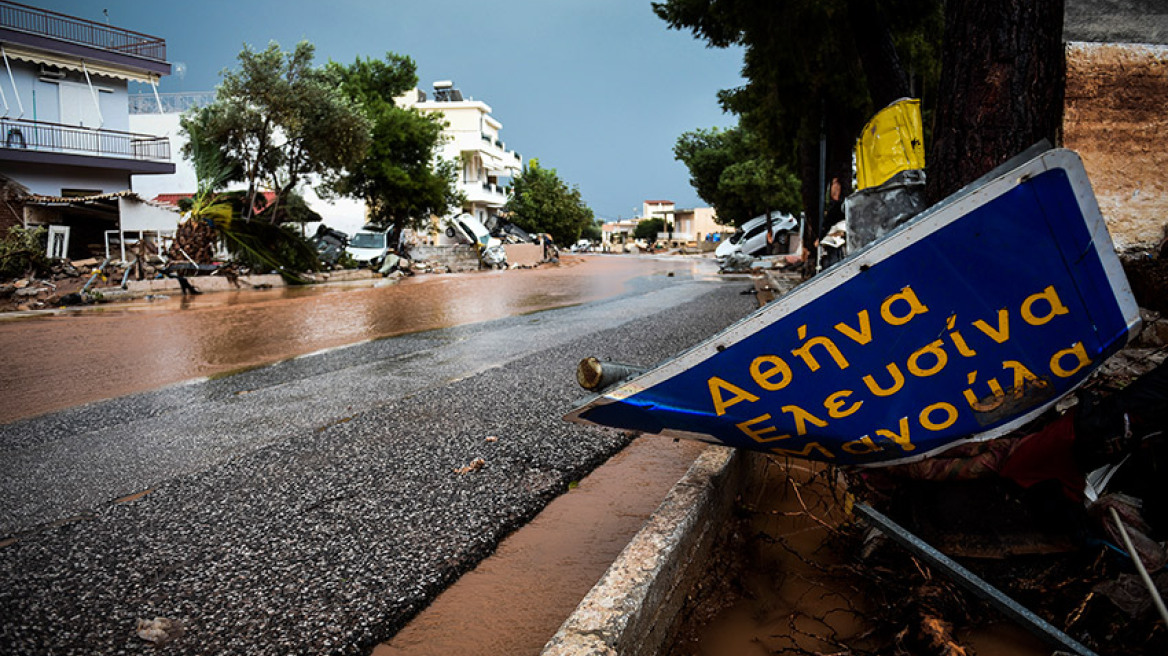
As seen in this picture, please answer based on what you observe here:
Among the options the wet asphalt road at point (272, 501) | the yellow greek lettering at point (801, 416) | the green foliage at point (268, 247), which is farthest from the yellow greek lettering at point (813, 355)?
the green foliage at point (268, 247)

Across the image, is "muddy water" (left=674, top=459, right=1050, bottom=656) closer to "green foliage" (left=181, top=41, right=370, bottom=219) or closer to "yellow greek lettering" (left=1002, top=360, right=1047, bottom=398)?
"yellow greek lettering" (left=1002, top=360, right=1047, bottom=398)

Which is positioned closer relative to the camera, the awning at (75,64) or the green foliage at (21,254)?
the green foliage at (21,254)

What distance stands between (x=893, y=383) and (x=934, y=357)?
14 cm

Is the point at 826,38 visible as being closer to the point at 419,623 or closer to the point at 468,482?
the point at 468,482

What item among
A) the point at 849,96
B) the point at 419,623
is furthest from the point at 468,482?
the point at 849,96

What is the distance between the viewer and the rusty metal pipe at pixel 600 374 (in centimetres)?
229

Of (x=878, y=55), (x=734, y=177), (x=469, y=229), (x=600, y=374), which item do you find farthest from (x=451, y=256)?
(x=600, y=374)

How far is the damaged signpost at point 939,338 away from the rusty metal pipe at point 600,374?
0.21 m

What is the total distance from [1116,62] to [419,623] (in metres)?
5.73

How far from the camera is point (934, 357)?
6.27 ft

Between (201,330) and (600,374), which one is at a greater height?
(600,374)

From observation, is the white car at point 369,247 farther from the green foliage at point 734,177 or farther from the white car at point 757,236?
the green foliage at point 734,177

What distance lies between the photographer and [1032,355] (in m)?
1.90

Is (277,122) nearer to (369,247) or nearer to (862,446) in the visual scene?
(369,247)
